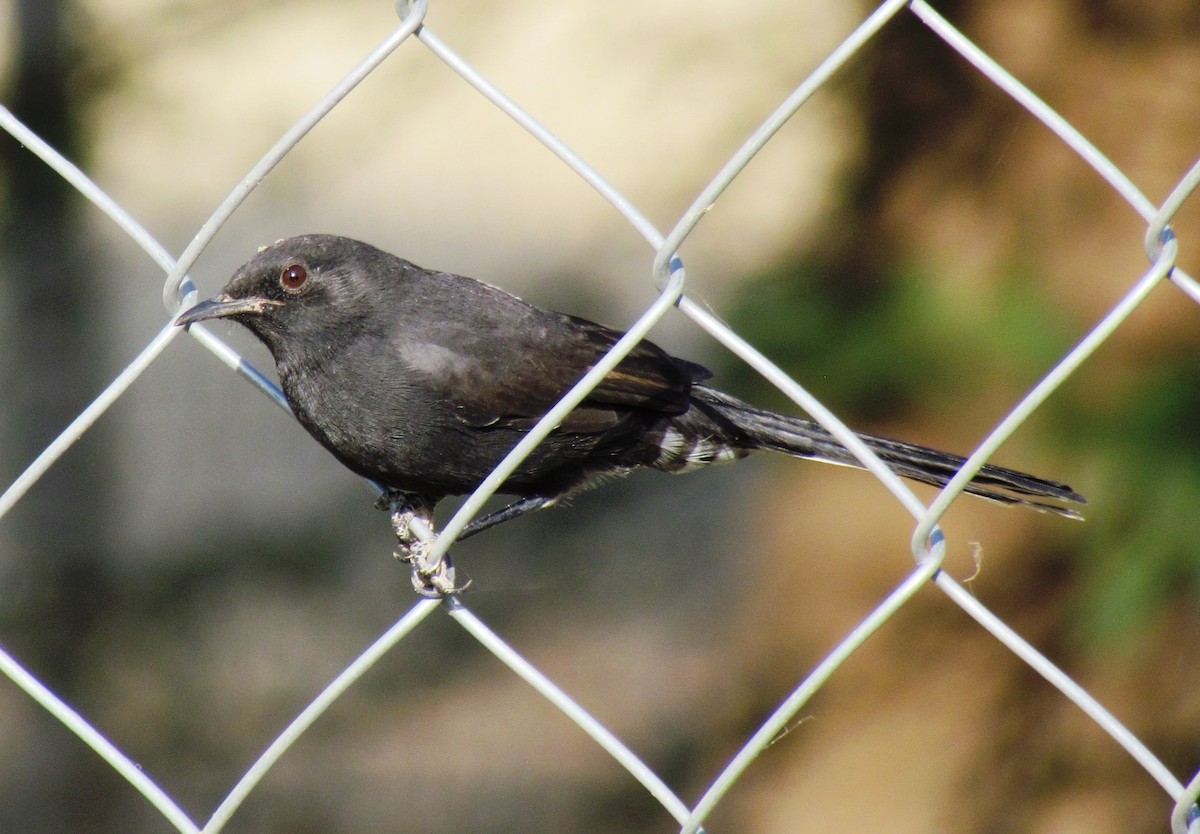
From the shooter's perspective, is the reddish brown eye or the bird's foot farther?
the reddish brown eye

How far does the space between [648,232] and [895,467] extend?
126cm

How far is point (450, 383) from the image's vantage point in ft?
8.18

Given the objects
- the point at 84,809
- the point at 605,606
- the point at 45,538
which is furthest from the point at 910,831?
the point at 45,538

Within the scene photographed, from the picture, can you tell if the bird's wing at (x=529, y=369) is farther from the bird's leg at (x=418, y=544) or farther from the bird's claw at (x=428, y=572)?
the bird's claw at (x=428, y=572)

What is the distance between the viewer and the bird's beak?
87.9 inches

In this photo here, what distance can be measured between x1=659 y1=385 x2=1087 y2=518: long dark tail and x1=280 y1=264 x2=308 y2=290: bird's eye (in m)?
1.01

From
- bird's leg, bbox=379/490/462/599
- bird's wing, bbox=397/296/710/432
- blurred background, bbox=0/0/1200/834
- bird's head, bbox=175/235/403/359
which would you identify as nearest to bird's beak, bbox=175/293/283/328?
bird's head, bbox=175/235/403/359

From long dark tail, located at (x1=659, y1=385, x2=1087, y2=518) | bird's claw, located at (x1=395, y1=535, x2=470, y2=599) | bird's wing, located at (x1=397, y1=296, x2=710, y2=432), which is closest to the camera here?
bird's claw, located at (x1=395, y1=535, x2=470, y2=599)

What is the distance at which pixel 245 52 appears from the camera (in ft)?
13.1

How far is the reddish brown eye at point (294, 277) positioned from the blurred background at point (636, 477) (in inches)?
64.8

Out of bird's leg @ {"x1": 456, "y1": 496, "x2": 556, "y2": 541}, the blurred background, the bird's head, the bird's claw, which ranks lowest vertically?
the bird's claw

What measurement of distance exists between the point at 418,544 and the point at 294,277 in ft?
2.16

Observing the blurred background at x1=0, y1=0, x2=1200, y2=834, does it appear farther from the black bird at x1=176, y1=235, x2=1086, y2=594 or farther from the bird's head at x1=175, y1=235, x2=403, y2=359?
the bird's head at x1=175, y1=235, x2=403, y2=359

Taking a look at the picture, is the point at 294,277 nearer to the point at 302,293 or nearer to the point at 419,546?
the point at 302,293
